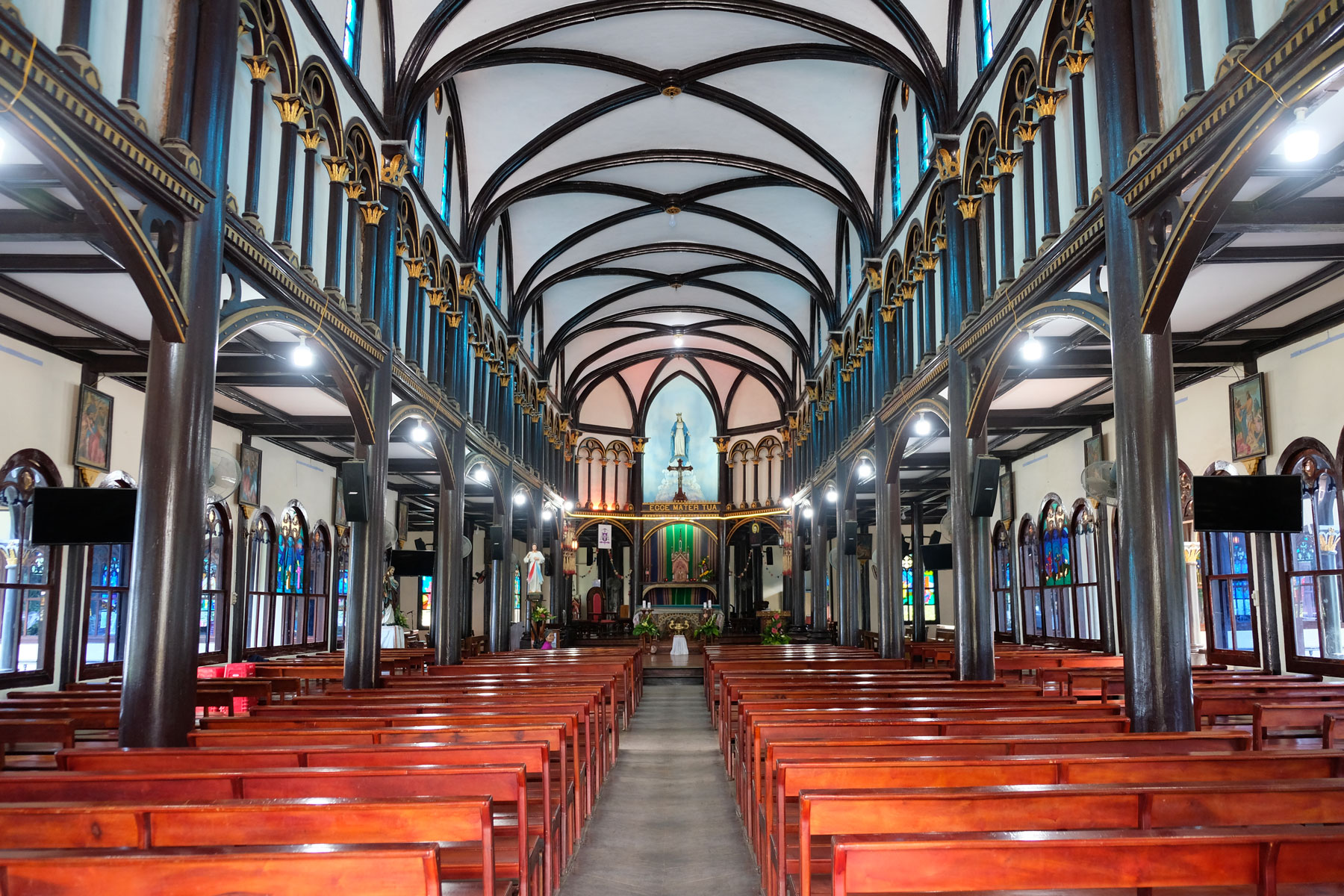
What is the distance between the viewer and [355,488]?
11.8 metres

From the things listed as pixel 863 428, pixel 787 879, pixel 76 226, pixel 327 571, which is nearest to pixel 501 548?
pixel 327 571

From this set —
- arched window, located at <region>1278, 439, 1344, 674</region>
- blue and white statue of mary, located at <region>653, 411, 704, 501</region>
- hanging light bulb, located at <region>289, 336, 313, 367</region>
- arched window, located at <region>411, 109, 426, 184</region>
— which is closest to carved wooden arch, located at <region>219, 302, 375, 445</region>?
hanging light bulb, located at <region>289, 336, 313, 367</region>

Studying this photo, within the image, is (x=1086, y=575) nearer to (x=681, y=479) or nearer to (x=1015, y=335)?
(x=1015, y=335)

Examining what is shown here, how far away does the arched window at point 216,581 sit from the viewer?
56.4 ft

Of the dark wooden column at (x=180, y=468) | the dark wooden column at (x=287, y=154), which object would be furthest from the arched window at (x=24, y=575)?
the dark wooden column at (x=180, y=468)

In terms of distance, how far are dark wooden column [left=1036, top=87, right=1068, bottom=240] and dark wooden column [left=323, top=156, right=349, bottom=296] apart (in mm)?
7977

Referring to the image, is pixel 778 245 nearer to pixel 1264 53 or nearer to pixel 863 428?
pixel 863 428

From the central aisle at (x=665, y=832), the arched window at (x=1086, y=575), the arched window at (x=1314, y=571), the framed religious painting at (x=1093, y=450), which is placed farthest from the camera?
the arched window at (x=1086, y=575)

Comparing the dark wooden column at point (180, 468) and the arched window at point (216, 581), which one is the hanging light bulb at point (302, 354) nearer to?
the dark wooden column at point (180, 468)

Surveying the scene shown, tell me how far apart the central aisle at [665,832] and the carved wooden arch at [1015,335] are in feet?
17.1

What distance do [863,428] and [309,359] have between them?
38.0ft

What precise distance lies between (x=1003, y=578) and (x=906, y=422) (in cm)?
1156

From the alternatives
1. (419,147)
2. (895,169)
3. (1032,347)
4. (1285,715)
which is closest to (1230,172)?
(1285,715)

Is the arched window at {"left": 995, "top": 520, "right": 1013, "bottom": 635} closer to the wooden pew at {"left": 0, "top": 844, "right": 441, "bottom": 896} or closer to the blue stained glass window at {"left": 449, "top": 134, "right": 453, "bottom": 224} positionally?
the blue stained glass window at {"left": 449, "top": 134, "right": 453, "bottom": 224}
